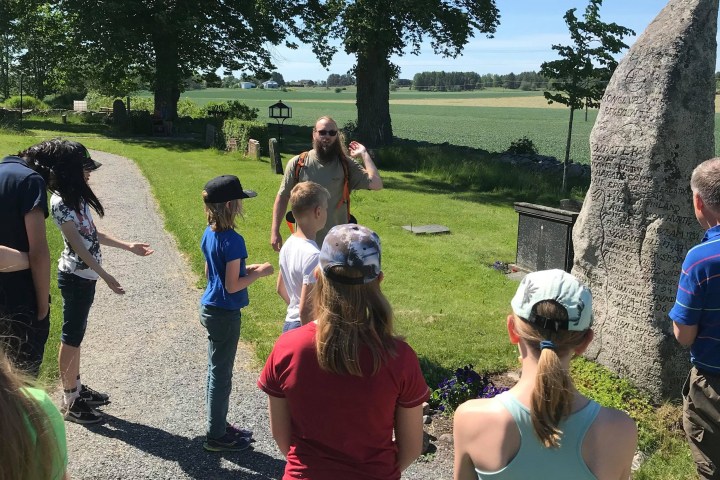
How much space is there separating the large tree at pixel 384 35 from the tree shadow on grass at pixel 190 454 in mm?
20648

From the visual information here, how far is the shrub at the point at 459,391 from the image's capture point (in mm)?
5574

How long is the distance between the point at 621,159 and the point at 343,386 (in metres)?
3.87

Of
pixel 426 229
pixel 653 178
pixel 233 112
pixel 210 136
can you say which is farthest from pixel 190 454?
pixel 233 112


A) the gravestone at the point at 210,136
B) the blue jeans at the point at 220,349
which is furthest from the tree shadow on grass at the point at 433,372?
the gravestone at the point at 210,136

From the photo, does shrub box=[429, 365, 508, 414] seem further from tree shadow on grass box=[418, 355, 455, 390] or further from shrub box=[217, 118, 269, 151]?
shrub box=[217, 118, 269, 151]

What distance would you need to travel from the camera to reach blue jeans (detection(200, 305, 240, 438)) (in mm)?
4613

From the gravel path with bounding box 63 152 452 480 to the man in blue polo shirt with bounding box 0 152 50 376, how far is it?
91cm

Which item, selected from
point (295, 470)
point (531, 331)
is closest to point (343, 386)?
point (295, 470)

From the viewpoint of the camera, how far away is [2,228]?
418 centimetres

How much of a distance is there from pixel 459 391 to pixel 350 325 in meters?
3.17

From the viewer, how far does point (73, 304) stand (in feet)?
16.3

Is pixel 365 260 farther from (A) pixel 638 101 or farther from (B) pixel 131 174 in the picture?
(B) pixel 131 174

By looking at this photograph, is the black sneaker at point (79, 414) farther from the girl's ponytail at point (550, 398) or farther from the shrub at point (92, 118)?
the shrub at point (92, 118)

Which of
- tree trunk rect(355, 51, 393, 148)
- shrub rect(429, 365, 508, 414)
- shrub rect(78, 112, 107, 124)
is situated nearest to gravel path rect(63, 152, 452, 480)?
shrub rect(429, 365, 508, 414)
